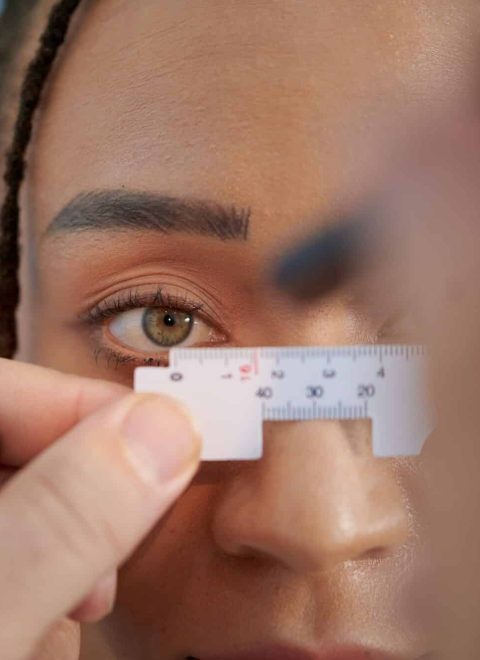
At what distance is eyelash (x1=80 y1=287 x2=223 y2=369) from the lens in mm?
950

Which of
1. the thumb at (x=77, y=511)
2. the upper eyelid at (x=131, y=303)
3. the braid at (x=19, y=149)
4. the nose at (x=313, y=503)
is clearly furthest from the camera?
the braid at (x=19, y=149)

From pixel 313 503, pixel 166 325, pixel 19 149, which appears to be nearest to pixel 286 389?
pixel 313 503

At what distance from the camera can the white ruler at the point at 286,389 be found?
0.81 m

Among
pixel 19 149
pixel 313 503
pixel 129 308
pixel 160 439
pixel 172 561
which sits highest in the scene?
pixel 19 149

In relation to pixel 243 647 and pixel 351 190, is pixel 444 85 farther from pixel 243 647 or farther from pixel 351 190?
pixel 243 647

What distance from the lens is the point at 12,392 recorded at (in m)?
0.88

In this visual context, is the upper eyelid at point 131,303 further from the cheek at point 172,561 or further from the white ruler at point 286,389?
the cheek at point 172,561

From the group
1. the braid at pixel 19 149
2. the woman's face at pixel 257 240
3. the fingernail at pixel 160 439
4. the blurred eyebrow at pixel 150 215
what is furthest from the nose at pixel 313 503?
the braid at pixel 19 149

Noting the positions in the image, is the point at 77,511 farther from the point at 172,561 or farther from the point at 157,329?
the point at 157,329

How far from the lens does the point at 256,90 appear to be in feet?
2.87

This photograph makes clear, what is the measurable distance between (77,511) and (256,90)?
577 millimetres

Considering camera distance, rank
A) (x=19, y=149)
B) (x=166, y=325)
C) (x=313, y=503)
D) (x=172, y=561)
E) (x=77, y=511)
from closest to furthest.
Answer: (x=77, y=511)
(x=313, y=503)
(x=172, y=561)
(x=166, y=325)
(x=19, y=149)

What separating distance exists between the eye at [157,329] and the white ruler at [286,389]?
149 millimetres

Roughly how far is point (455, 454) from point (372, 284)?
249mm
